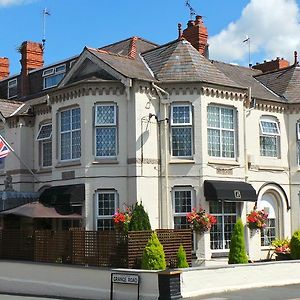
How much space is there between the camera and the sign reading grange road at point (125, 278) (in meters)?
16.8

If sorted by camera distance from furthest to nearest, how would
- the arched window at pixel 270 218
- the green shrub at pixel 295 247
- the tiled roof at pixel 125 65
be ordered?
1. the arched window at pixel 270 218
2. the tiled roof at pixel 125 65
3. the green shrub at pixel 295 247

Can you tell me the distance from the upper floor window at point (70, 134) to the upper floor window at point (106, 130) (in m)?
0.89

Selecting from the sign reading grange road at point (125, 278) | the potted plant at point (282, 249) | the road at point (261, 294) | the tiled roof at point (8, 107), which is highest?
the tiled roof at point (8, 107)

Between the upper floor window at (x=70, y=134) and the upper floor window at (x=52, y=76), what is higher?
the upper floor window at (x=52, y=76)

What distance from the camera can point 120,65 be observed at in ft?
78.6

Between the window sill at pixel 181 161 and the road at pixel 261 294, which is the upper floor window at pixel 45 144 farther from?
the road at pixel 261 294

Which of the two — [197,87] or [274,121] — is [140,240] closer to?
[197,87]

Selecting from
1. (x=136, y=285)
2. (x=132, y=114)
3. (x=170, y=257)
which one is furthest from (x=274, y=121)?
(x=136, y=285)

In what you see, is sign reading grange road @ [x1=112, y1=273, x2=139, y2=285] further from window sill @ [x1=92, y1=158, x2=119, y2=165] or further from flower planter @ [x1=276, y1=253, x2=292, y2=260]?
flower planter @ [x1=276, y1=253, x2=292, y2=260]

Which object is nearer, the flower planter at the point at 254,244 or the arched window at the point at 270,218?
the flower planter at the point at 254,244

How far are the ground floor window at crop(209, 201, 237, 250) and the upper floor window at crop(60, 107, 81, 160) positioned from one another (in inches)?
227

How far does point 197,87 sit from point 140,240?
25.5 ft

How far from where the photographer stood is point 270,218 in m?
26.1

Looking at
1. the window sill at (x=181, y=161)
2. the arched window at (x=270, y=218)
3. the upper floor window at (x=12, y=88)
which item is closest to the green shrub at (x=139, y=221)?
the window sill at (x=181, y=161)
